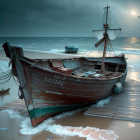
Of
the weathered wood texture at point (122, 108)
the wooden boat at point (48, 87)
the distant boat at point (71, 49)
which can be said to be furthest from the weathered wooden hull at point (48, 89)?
the distant boat at point (71, 49)

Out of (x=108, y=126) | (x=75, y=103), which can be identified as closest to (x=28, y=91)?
(x=75, y=103)

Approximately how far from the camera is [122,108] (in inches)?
373

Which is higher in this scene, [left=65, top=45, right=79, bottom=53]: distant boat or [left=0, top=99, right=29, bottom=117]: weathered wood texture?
[left=65, top=45, right=79, bottom=53]: distant boat

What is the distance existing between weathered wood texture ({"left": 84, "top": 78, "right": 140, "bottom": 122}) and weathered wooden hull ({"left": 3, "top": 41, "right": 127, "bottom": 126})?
111cm

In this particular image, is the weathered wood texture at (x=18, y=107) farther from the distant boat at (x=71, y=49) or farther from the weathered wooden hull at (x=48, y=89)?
the distant boat at (x=71, y=49)

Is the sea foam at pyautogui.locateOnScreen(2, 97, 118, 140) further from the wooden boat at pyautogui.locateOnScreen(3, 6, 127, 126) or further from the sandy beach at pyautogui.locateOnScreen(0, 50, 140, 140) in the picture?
the wooden boat at pyautogui.locateOnScreen(3, 6, 127, 126)

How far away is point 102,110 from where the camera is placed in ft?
30.4

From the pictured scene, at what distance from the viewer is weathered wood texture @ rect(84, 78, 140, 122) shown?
854 cm

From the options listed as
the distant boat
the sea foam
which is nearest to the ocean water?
the distant boat

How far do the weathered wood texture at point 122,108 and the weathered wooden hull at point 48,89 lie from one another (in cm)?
111

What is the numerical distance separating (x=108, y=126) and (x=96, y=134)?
1.08 m

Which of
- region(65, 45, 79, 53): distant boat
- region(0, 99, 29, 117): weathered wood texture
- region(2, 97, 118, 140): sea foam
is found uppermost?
region(65, 45, 79, 53): distant boat

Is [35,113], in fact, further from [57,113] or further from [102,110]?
[102,110]

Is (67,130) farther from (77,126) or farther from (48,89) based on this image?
(48,89)
